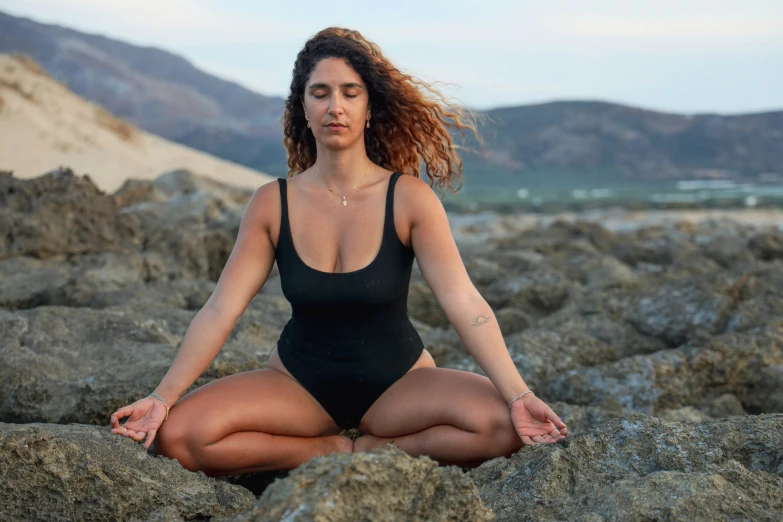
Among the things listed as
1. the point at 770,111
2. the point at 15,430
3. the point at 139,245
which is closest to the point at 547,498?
the point at 15,430

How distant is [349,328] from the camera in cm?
297

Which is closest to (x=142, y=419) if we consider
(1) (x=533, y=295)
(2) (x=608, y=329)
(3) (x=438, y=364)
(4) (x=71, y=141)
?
(3) (x=438, y=364)

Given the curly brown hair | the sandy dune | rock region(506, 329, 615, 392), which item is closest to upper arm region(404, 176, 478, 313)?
the curly brown hair

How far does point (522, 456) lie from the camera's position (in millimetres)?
2498

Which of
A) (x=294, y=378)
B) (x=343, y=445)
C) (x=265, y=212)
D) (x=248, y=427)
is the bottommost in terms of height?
(x=343, y=445)

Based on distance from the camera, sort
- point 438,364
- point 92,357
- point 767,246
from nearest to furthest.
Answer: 1. point 92,357
2. point 438,364
3. point 767,246

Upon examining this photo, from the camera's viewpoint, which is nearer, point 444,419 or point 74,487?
point 74,487

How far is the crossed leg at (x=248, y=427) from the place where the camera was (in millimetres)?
2691

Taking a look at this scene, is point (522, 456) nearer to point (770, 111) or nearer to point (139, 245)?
point (139, 245)

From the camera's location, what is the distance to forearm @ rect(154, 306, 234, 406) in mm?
2822

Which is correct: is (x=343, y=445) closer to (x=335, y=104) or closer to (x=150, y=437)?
(x=150, y=437)

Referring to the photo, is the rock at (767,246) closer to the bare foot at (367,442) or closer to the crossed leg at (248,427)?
the bare foot at (367,442)

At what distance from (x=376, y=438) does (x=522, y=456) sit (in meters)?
0.63

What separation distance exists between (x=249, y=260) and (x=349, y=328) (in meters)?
0.44
